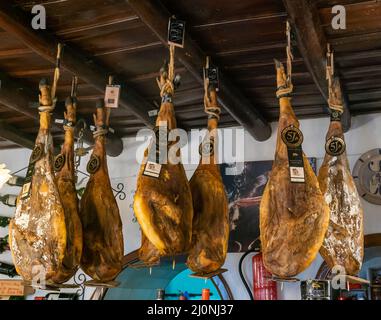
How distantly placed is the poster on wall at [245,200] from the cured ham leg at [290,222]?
1.52m

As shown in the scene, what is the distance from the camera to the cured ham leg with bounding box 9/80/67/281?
6.79ft

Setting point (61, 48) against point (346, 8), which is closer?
point (346, 8)

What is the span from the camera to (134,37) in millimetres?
2562

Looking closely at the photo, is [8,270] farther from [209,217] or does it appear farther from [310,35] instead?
[310,35]

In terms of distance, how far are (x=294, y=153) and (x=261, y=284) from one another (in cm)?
158

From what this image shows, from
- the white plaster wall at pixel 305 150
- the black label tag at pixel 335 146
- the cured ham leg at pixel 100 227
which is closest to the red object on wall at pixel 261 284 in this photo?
the white plaster wall at pixel 305 150

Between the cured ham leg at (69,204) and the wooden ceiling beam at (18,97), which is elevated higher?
the wooden ceiling beam at (18,97)

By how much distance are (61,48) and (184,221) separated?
1.19 meters

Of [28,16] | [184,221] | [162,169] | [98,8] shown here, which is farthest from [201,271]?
[28,16]

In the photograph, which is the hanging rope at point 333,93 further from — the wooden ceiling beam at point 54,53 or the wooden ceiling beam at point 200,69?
the wooden ceiling beam at point 54,53

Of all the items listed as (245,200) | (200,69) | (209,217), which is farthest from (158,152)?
(245,200)

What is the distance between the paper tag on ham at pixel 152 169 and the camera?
6.63 feet

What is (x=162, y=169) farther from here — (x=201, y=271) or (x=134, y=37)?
(x=134, y=37)

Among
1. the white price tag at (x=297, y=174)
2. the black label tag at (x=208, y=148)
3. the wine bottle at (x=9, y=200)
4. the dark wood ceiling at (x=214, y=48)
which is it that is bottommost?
the white price tag at (x=297, y=174)
